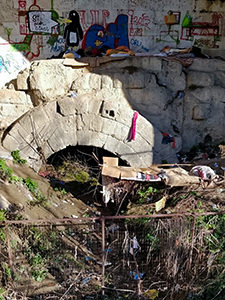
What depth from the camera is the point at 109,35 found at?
30.9ft

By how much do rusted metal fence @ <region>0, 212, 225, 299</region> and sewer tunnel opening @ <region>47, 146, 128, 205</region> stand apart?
2.06 m

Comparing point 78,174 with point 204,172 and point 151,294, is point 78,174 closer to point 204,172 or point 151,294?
point 204,172

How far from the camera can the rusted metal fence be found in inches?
204

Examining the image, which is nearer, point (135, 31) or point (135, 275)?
point (135, 275)

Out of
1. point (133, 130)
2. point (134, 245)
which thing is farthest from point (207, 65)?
point (134, 245)

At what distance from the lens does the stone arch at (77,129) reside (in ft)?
26.6

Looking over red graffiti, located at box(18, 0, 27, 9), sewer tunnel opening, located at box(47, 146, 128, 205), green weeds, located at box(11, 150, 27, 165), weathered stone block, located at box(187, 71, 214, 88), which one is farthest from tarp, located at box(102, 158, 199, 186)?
red graffiti, located at box(18, 0, 27, 9)

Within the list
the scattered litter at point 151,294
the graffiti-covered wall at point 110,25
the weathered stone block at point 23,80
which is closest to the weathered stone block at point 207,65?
the graffiti-covered wall at point 110,25

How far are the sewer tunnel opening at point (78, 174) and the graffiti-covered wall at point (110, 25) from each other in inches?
102

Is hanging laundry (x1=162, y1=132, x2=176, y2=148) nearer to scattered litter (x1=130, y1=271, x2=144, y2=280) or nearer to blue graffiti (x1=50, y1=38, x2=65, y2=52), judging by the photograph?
blue graffiti (x1=50, y1=38, x2=65, y2=52)

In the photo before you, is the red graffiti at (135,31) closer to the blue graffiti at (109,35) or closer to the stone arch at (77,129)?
the blue graffiti at (109,35)

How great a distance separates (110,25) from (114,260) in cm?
608

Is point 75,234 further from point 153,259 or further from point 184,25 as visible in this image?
point 184,25

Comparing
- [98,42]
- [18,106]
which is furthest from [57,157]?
[98,42]
